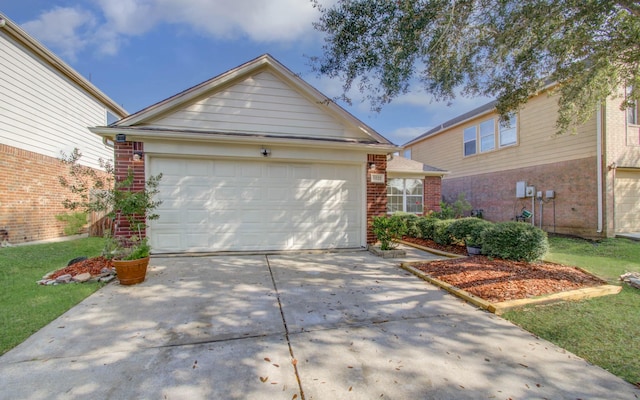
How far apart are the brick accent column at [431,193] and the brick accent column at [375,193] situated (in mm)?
6245

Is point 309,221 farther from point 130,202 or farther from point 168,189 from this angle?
point 130,202

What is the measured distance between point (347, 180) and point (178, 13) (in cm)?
651

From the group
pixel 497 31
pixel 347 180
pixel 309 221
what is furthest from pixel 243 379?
pixel 497 31

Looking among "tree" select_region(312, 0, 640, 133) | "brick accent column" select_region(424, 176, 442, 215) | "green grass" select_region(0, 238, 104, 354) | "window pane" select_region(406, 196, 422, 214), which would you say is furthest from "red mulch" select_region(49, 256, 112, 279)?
"brick accent column" select_region(424, 176, 442, 215)

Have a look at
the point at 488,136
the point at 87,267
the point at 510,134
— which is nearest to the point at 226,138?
the point at 87,267

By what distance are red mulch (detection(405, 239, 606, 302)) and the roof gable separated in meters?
3.72

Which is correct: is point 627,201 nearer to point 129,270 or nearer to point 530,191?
point 530,191

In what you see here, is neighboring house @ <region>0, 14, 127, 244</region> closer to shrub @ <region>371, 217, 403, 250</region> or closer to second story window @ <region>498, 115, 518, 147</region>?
shrub @ <region>371, 217, 403, 250</region>

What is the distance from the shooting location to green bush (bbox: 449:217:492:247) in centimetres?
665

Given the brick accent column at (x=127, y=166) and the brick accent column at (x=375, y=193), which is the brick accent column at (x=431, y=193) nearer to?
the brick accent column at (x=375, y=193)

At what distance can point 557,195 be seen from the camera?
1064 centimetres

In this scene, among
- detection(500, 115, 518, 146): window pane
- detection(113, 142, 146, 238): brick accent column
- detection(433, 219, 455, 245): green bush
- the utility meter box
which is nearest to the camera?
detection(113, 142, 146, 238): brick accent column

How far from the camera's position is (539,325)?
131 inches

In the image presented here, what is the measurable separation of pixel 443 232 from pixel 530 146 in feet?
22.8
